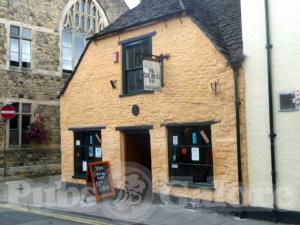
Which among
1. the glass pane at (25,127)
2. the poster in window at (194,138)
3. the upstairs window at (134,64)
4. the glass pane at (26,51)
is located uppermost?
the glass pane at (26,51)

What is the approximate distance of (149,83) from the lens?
1102 cm

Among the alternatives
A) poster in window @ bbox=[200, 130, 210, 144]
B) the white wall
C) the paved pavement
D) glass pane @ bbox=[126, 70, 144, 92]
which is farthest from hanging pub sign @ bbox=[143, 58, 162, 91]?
the paved pavement

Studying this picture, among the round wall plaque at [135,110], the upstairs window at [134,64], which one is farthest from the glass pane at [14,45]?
the round wall plaque at [135,110]

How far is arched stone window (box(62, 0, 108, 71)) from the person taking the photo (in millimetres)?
21453

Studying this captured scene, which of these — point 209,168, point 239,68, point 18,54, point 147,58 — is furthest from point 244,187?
point 18,54

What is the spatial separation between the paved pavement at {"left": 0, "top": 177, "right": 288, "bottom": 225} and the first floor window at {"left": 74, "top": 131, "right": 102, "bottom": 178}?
0.77 metres

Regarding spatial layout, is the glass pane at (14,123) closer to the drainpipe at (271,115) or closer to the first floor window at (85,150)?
the first floor window at (85,150)

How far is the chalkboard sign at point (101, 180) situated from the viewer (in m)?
12.2

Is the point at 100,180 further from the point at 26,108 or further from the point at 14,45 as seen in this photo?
the point at 14,45

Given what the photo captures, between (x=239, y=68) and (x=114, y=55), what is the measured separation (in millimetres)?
4521

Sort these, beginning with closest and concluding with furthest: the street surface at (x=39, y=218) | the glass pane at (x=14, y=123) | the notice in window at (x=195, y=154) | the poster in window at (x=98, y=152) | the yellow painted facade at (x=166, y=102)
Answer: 1. the street surface at (x=39, y=218)
2. the yellow painted facade at (x=166, y=102)
3. the notice in window at (x=195, y=154)
4. the poster in window at (x=98, y=152)
5. the glass pane at (x=14, y=123)

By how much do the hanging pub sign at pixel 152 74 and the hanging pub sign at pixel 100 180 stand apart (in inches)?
123

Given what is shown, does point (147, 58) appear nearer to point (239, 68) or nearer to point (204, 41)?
point (204, 41)

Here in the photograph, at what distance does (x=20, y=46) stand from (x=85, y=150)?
777 centimetres
